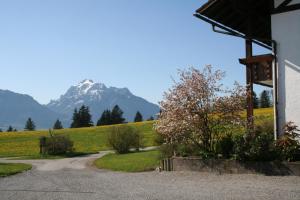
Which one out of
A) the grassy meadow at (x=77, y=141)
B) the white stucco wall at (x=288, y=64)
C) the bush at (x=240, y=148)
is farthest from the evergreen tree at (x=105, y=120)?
the bush at (x=240, y=148)

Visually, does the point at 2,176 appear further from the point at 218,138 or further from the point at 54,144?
the point at 54,144

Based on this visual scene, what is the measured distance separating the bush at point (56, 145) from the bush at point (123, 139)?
5.72 metres

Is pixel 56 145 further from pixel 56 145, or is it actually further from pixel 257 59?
pixel 257 59

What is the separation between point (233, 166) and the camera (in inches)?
675

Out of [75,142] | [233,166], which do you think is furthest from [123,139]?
[233,166]

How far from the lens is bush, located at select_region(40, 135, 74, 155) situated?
43.0 metres

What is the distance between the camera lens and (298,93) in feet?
58.4

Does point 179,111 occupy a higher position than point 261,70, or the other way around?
point 261,70

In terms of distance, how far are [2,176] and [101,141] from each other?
3451 centimetres

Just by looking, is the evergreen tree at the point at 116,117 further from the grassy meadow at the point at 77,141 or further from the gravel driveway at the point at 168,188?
the gravel driveway at the point at 168,188

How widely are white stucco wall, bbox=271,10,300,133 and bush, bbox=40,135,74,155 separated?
28.4 metres

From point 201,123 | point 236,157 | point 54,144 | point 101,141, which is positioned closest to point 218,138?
point 201,123

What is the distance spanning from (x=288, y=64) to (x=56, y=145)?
2919 cm

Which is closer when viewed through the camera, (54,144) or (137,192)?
(137,192)
